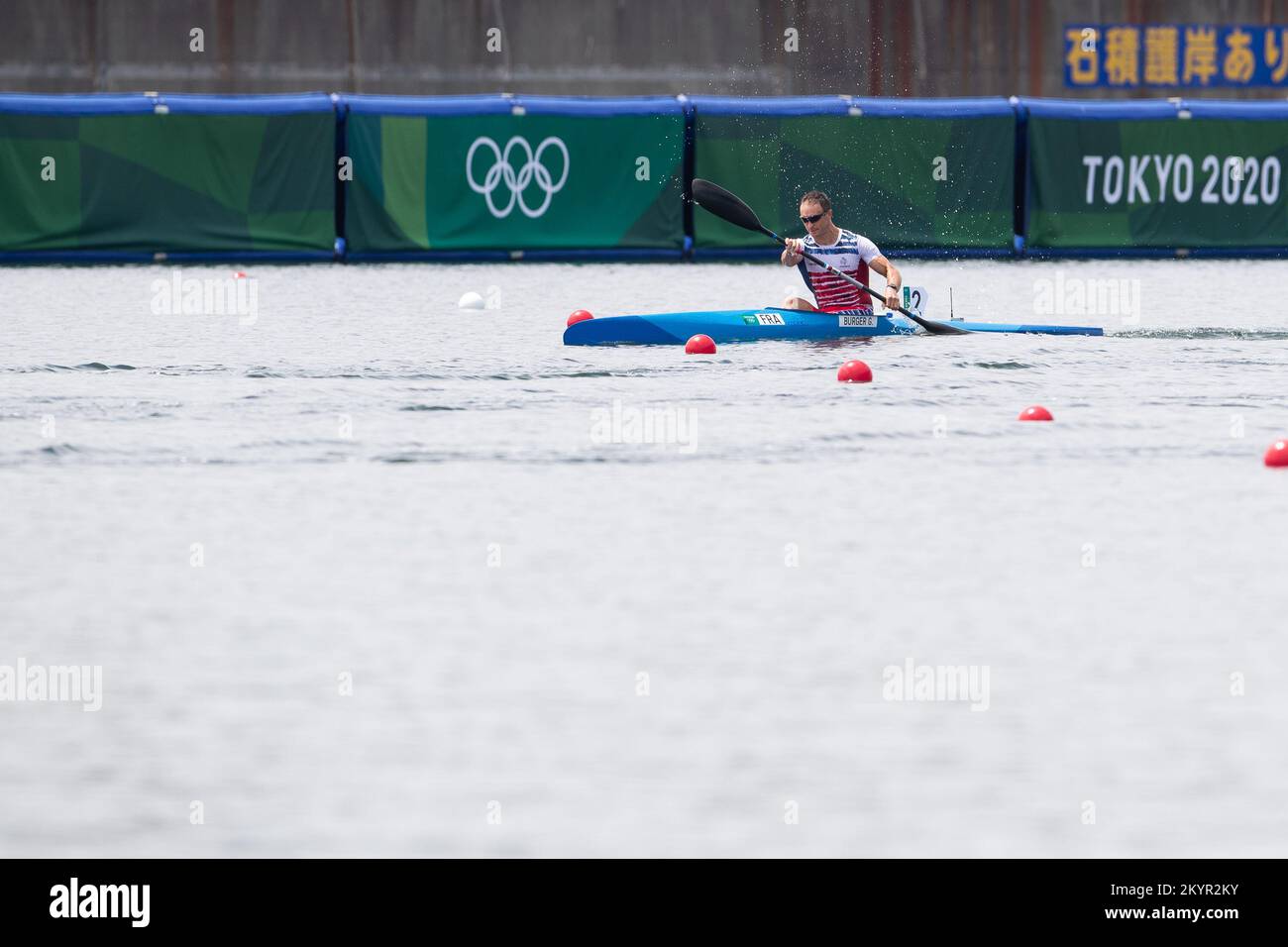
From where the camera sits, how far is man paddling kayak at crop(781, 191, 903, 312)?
16312 mm

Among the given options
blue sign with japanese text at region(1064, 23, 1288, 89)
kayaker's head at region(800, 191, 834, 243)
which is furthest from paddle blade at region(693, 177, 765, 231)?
blue sign with japanese text at region(1064, 23, 1288, 89)

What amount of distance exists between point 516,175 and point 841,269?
419 inches

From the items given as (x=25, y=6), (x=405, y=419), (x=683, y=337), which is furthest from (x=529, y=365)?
(x=25, y=6)

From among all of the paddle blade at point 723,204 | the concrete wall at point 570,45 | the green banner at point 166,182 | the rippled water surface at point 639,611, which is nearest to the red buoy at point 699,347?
the rippled water surface at point 639,611

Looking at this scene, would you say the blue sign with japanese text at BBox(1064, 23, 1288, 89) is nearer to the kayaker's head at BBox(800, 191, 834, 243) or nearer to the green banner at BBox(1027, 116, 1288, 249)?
the green banner at BBox(1027, 116, 1288, 249)

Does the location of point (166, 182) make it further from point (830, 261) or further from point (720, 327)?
point (720, 327)

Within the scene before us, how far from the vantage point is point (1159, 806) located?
4855 millimetres

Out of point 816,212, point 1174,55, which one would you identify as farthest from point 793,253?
point 1174,55

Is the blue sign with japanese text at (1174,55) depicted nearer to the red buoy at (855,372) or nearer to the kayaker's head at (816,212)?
the kayaker's head at (816,212)

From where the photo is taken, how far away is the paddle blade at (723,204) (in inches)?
711

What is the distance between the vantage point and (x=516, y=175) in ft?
87.8

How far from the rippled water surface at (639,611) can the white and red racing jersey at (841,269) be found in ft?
9.08

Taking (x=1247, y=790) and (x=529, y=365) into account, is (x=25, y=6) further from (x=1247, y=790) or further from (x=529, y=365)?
(x=1247, y=790)
